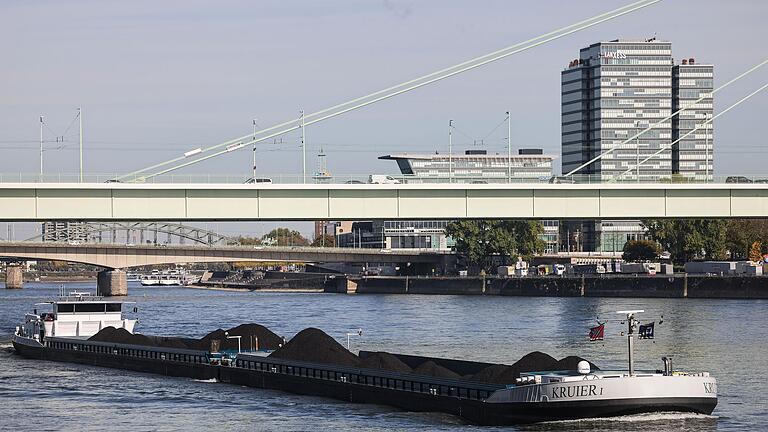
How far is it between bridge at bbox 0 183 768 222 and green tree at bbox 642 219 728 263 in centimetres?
7007

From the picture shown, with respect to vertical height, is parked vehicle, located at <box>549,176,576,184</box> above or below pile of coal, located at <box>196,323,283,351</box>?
above

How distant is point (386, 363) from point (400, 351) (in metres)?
16.1

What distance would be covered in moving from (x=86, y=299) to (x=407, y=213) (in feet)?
56.4

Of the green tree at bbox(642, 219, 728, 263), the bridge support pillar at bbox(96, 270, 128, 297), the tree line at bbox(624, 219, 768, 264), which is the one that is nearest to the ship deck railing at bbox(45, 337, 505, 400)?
the tree line at bbox(624, 219, 768, 264)

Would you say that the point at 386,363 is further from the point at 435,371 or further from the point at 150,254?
the point at 150,254

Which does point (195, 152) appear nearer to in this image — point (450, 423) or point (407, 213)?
point (407, 213)

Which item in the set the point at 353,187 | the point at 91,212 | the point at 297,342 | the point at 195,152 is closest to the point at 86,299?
the point at 91,212

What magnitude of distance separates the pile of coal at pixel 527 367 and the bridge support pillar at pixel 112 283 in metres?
122

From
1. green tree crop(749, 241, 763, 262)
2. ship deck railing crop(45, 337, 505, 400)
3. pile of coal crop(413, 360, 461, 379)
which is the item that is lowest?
ship deck railing crop(45, 337, 505, 400)

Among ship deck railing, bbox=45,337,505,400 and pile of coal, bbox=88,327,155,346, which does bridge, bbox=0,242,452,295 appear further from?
ship deck railing, bbox=45,337,505,400

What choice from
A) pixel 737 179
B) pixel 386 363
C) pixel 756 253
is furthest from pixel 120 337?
pixel 756 253

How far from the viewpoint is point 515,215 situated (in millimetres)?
70000

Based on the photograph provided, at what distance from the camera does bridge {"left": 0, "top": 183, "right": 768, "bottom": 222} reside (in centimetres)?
6322

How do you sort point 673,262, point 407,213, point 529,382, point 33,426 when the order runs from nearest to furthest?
point 529,382, point 33,426, point 407,213, point 673,262
